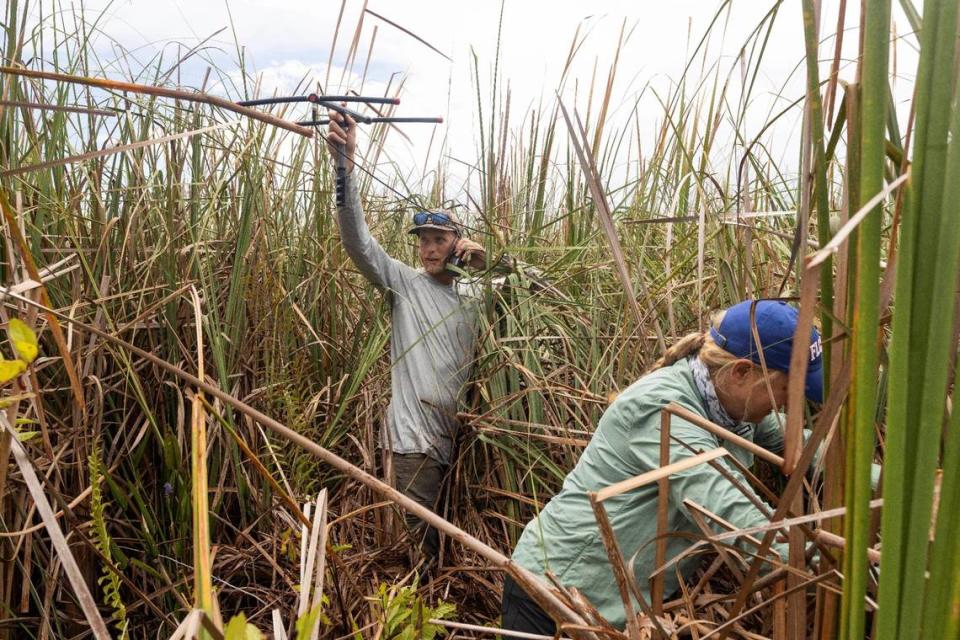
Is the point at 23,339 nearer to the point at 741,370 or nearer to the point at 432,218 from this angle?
the point at 741,370

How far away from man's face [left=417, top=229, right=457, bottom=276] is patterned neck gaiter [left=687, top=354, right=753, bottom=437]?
1826 millimetres

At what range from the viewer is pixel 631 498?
1.72 metres

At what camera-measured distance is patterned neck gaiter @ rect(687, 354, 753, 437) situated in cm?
175

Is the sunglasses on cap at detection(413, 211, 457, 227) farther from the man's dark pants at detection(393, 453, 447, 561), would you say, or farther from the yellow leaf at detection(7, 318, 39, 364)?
the yellow leaf at detection(7, 318, 39, 364)

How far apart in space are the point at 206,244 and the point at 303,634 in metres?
1.99

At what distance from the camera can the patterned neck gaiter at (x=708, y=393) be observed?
5.73ft

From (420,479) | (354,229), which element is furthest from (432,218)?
(420,479)

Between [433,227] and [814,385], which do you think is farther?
[433,227]

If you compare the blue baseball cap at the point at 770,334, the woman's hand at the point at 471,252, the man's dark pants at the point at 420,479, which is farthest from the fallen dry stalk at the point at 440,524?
the woman's hand at the point at 471,252

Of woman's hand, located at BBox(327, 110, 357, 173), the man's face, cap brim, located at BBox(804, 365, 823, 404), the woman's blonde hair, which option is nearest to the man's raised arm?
woman's hand, located at BBox(327, 110, 357, 173)

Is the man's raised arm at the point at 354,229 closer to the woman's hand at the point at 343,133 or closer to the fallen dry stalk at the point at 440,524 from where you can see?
the woman's hand at the point at 343,133

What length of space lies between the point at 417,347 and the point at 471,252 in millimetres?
485

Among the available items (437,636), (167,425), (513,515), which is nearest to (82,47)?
(167,425)

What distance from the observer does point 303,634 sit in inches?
26.5
